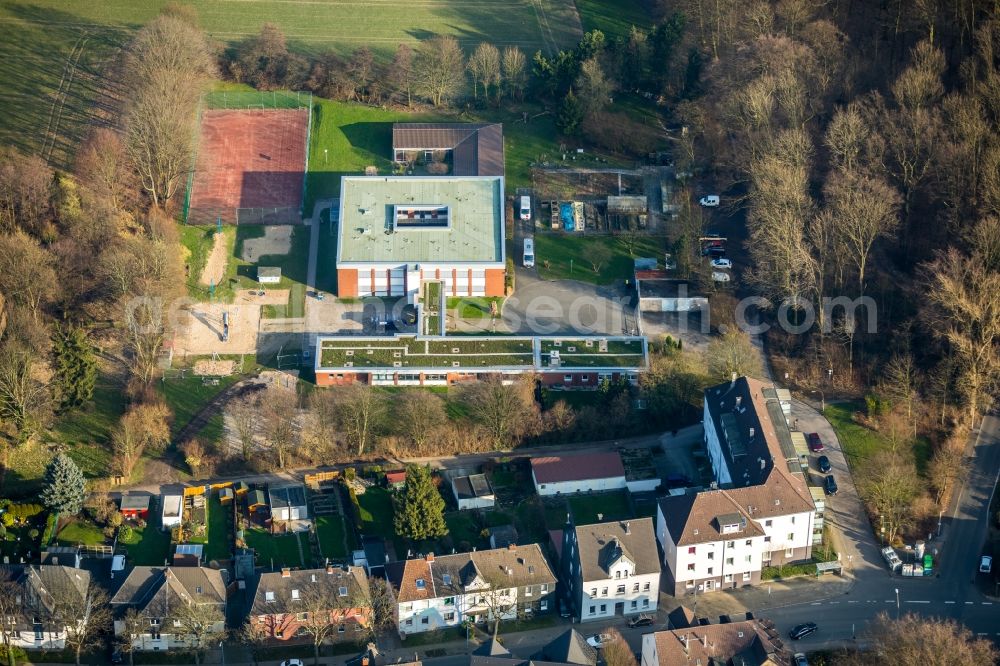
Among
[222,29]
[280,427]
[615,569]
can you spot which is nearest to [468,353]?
[280,427]

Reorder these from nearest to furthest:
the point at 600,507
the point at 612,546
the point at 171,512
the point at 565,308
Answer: the point at 612,546, the point at 171,512, the point at 600,507, the point at 565,308

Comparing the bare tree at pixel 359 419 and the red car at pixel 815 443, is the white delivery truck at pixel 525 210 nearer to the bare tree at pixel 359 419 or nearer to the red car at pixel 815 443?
the bare tree at pixel 359 419

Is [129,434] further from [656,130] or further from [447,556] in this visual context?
[656,130]

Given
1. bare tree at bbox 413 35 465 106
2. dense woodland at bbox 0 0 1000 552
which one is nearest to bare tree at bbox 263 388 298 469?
dense woodland at bbox 0 0 1000 552

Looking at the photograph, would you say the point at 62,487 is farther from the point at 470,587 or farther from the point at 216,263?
the point at 216,263

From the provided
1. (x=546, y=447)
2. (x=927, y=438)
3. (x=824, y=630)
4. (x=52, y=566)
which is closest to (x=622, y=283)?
(x=546, y=447)
